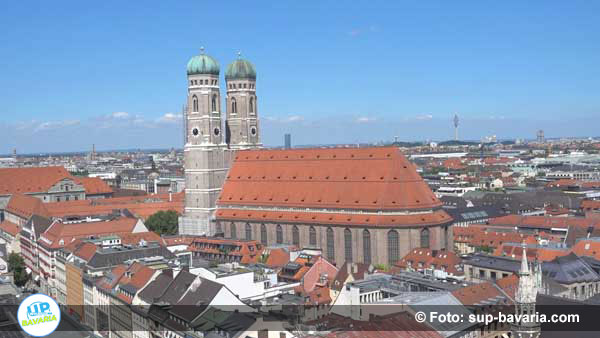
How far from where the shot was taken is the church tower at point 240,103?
440 feet

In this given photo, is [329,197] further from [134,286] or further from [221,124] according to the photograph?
[134,286]

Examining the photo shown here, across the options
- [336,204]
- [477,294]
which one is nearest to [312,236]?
[336,204]

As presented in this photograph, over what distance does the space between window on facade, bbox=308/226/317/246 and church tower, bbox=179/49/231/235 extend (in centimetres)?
2139

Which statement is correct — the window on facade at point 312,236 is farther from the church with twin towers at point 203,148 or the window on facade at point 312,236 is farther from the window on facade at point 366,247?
the church with twin towers at point 203,148

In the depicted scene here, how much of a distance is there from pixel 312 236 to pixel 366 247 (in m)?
10.3

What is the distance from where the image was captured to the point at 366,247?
10800 cm

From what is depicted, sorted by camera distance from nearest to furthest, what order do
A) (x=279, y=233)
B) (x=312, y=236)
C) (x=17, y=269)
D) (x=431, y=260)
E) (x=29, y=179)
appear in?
(x=431, y=260)
(x=17, y=269)
(x=312, y=236)
(x=279, y=233)
(x=29, y=179)

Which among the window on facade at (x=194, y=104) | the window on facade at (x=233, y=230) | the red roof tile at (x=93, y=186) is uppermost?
the window on facade at (x=194, y=104)

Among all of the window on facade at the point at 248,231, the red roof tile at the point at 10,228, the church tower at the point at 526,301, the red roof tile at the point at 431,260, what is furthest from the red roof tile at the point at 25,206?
the church tower at the point at 526,301

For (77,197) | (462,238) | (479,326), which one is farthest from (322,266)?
(77,197)

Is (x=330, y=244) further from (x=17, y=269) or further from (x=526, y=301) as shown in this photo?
(x=526, y=301)

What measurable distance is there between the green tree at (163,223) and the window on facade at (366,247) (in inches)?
1774

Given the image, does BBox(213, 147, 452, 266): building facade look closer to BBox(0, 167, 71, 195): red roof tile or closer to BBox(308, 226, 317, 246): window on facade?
BBox(308, 226, 317, 246): window on facade

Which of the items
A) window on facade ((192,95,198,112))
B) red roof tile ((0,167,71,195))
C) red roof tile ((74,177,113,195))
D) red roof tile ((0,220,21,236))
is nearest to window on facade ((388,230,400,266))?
window on facade ((192,95,198,112))
